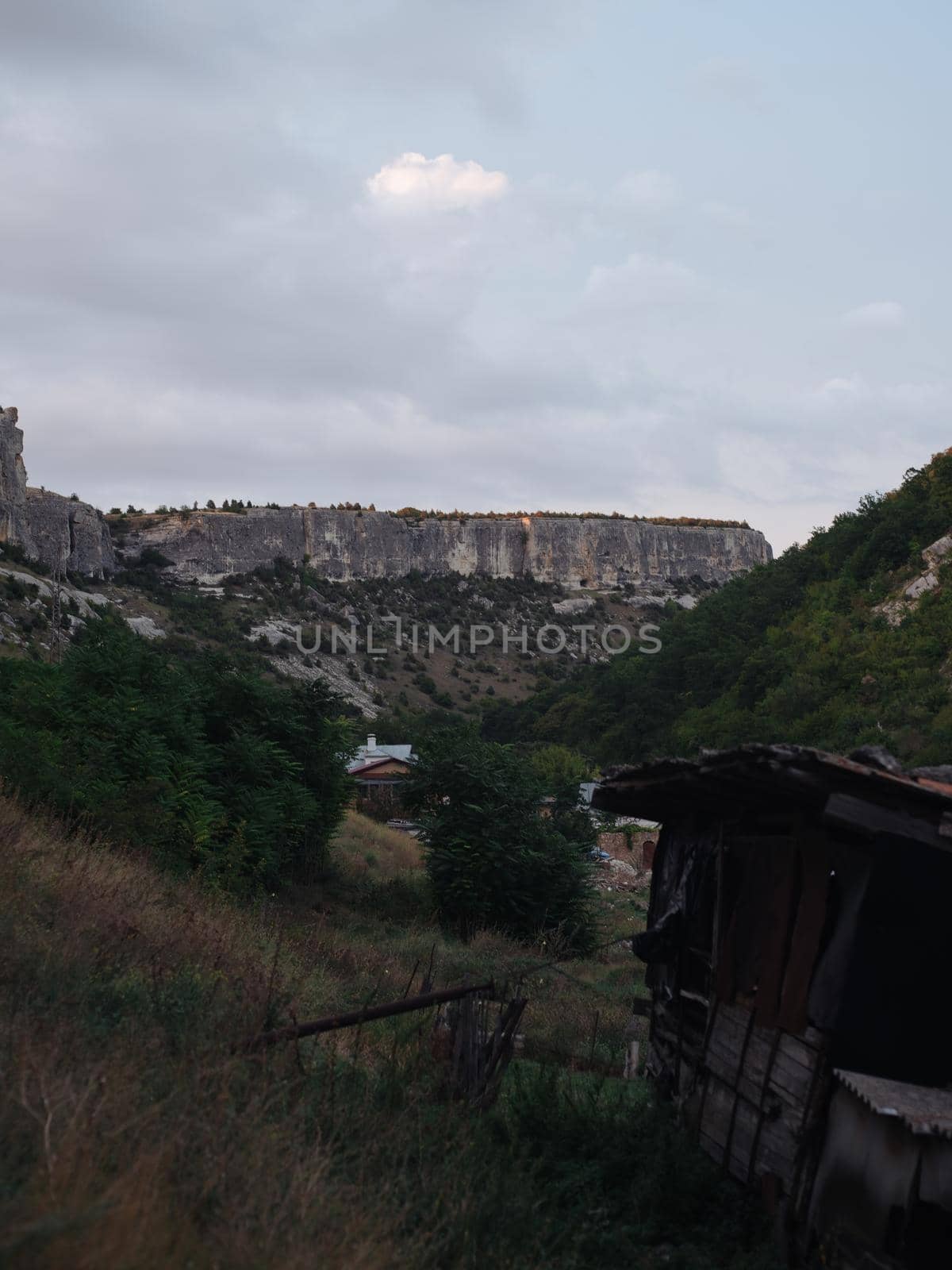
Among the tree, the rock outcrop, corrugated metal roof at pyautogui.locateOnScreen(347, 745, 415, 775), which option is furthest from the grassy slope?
the rock outcrop

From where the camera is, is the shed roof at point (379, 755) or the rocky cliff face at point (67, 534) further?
the rocky cliff face at point (67, 534)

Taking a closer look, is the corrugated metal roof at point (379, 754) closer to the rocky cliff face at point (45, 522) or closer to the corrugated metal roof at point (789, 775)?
the rocky cliff face at point (45, 522)

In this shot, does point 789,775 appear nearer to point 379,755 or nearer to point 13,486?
point 379,755

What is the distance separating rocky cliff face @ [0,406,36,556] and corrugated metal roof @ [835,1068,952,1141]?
69749 millimetres

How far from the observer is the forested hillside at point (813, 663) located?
3369 centimetres

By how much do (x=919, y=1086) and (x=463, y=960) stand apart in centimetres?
1196

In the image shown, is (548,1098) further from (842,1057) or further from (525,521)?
(525,521)

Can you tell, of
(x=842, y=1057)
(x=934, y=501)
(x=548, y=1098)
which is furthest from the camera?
(x=934, y=501)

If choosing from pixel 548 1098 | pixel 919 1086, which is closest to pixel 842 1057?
pixel 919 1086

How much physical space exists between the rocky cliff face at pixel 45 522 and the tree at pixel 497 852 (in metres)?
51.6

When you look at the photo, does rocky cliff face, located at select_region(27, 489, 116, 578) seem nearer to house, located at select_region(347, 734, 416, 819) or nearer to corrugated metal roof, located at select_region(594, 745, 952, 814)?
house, located at select_region(347, 734, 416, 819)

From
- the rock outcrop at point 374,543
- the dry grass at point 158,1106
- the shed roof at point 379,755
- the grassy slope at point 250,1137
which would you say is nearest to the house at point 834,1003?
the grassy slope at point 250,1137

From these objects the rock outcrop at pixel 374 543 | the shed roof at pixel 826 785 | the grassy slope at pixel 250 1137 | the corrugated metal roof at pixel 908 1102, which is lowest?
the grassy slope at pixel 250 1137

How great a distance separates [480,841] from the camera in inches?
862
